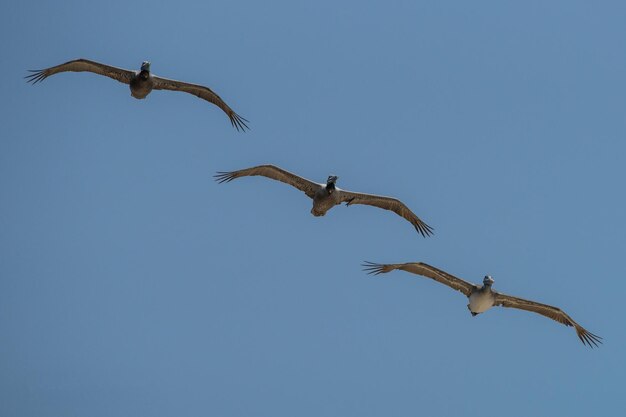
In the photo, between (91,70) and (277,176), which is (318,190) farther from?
(91,70)

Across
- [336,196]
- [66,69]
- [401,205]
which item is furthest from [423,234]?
[66,69]

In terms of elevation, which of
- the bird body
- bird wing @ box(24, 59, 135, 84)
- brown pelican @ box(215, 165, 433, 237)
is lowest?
the bird body

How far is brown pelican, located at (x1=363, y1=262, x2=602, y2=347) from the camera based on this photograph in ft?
141

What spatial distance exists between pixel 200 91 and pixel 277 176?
25.0ft

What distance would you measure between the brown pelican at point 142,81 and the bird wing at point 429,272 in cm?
1112

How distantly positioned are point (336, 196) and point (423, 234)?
439 centimetres

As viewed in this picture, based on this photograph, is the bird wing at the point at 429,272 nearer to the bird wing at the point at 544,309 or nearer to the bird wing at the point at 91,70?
the bird wing at the point at 544,309

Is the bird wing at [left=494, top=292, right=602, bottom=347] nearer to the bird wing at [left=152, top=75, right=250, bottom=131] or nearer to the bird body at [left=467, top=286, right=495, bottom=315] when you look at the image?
the bird body at [left=467, top=286, right=495, bottom=315]

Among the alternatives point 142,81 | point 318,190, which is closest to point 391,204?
point 318,190

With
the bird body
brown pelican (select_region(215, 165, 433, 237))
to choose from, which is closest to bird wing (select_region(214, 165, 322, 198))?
brown pelican (select_region(215, 165, 433, 237))

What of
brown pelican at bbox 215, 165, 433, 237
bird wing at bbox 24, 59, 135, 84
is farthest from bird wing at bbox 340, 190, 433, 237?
bird wing at bbox 24, 59, 135, 84

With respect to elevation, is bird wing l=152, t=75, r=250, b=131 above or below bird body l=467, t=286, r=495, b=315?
above

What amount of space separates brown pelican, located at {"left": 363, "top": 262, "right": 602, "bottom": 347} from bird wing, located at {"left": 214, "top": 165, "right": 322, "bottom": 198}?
4176 millimetres

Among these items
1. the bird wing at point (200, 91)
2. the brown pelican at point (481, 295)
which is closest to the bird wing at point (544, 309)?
the brown pelican at point (481, 295)
